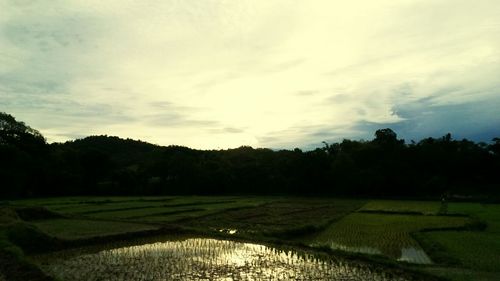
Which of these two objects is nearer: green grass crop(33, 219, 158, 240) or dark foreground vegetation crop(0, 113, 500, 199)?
green grass crop(33, 219, 158, 240)

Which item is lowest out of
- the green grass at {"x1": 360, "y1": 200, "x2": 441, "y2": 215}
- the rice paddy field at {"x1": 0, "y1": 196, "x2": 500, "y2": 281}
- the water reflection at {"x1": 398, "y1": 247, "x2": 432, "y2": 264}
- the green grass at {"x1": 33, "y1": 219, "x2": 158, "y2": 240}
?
the water reflection at {"x1": 398, "y1": 247, "x2": 432, "y2": 264}

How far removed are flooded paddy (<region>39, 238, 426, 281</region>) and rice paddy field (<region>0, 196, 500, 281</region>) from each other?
0.03 metres

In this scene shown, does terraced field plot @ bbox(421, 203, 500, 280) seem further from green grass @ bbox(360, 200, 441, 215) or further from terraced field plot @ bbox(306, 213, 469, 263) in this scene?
green grass @ bbox(360, 200, 441, 215)

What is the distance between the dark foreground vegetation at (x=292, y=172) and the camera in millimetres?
49656

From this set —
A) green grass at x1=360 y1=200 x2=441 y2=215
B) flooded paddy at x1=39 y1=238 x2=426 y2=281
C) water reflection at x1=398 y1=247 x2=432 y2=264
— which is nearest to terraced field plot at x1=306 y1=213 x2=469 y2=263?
water reflection at x1=398 y1=247 x2=432 y2=264

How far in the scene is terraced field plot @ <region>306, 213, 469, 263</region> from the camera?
15039mm

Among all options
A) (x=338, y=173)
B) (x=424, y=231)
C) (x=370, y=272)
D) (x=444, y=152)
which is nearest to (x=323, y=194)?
(x=338, y=173)

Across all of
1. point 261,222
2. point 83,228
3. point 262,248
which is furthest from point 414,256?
point 83,228

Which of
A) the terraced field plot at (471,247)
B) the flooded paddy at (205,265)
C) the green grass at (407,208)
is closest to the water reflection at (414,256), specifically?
the terraced field plot at (471,247)

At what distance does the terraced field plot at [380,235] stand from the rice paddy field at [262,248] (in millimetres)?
41

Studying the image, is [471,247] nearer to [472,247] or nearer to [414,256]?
[472,247]

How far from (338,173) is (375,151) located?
668cm

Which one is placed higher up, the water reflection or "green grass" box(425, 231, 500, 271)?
"green grass" box(425, 231, 500, 271)

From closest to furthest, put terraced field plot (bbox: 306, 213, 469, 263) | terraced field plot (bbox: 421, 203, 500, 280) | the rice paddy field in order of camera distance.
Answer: the rice paddy field < terraced field plot (bbox: 421, 203, 500, 280) < terraced field plot (bbox: 306, 213, 469, 263)
